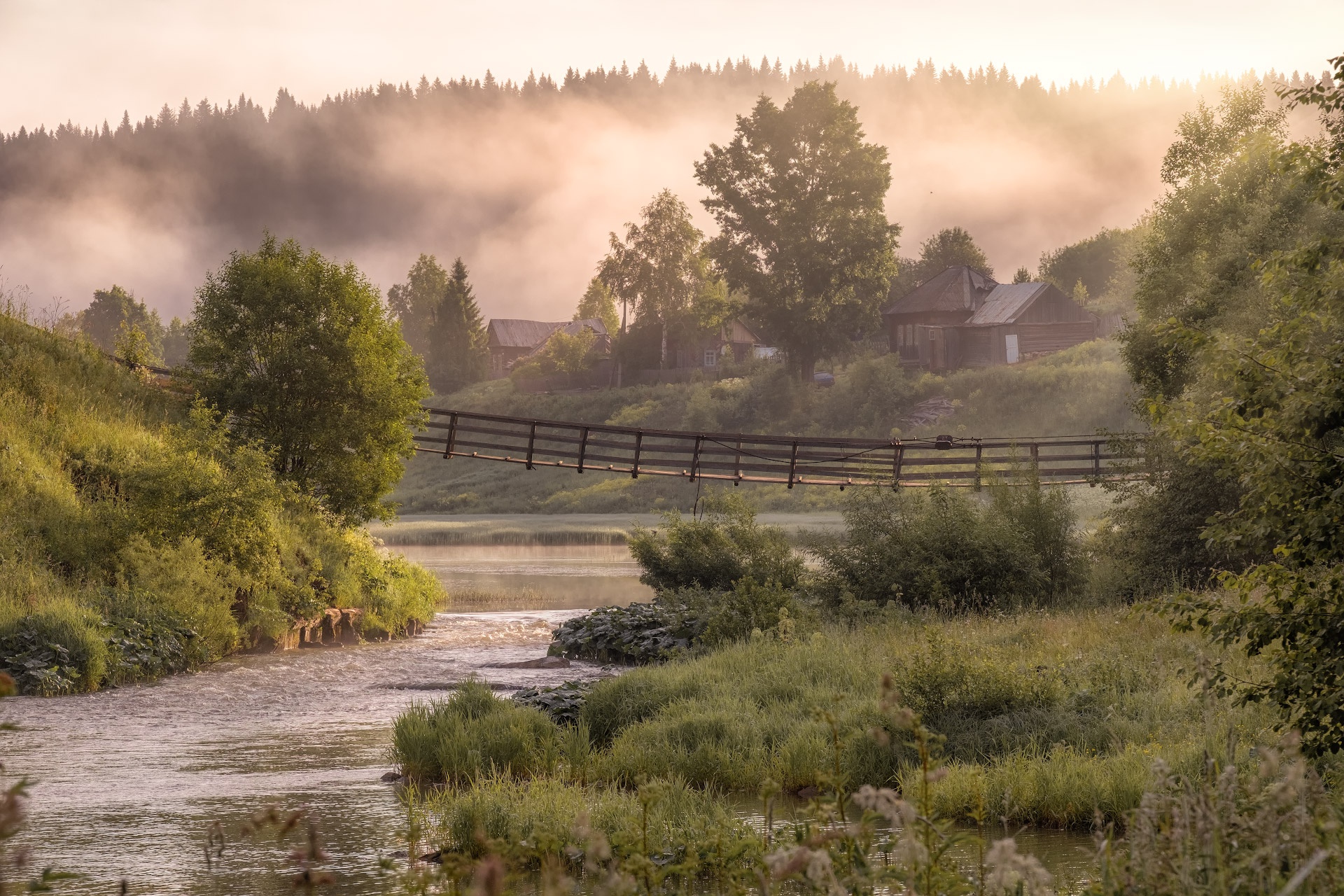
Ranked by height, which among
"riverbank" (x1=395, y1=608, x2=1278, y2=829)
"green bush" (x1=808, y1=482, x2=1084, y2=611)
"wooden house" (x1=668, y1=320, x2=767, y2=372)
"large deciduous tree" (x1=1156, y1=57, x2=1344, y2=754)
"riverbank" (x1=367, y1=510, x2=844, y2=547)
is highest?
"wooden house" (x1=668, y1=320, x2=767, y2=372)

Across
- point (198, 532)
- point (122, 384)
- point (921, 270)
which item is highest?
point (921, 270)

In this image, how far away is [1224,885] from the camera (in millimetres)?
3770

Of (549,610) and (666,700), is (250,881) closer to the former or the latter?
(666,700)

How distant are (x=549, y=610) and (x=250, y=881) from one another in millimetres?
19592

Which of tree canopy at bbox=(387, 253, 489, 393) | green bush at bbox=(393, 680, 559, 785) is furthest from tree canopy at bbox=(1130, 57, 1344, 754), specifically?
tree canopy at bbox=(387, 253, 489, 393)

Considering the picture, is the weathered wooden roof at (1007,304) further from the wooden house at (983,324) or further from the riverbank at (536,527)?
the riverbank at (536,527)

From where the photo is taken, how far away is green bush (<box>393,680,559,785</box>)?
11.8 metres

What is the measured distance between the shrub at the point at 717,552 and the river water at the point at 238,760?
267cm

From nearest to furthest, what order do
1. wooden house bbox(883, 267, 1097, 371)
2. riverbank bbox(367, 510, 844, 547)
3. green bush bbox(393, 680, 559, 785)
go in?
green bush bbox(393, 680, 559, 785) < riverbank bbox(367, 510, 844, 547) < wooden house bbox(883, 267, 1097, 371)

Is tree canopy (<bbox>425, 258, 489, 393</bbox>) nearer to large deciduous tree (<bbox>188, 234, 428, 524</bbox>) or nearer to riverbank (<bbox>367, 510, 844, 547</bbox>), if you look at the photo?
riverbank (<bbox>367, 510, 844, 547</bbox>)

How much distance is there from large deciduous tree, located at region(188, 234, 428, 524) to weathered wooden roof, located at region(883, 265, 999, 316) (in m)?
56.5

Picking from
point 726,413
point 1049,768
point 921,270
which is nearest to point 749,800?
point 1049,768

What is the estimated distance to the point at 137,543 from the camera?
21.0 meters

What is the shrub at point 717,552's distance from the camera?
23.6 meters
